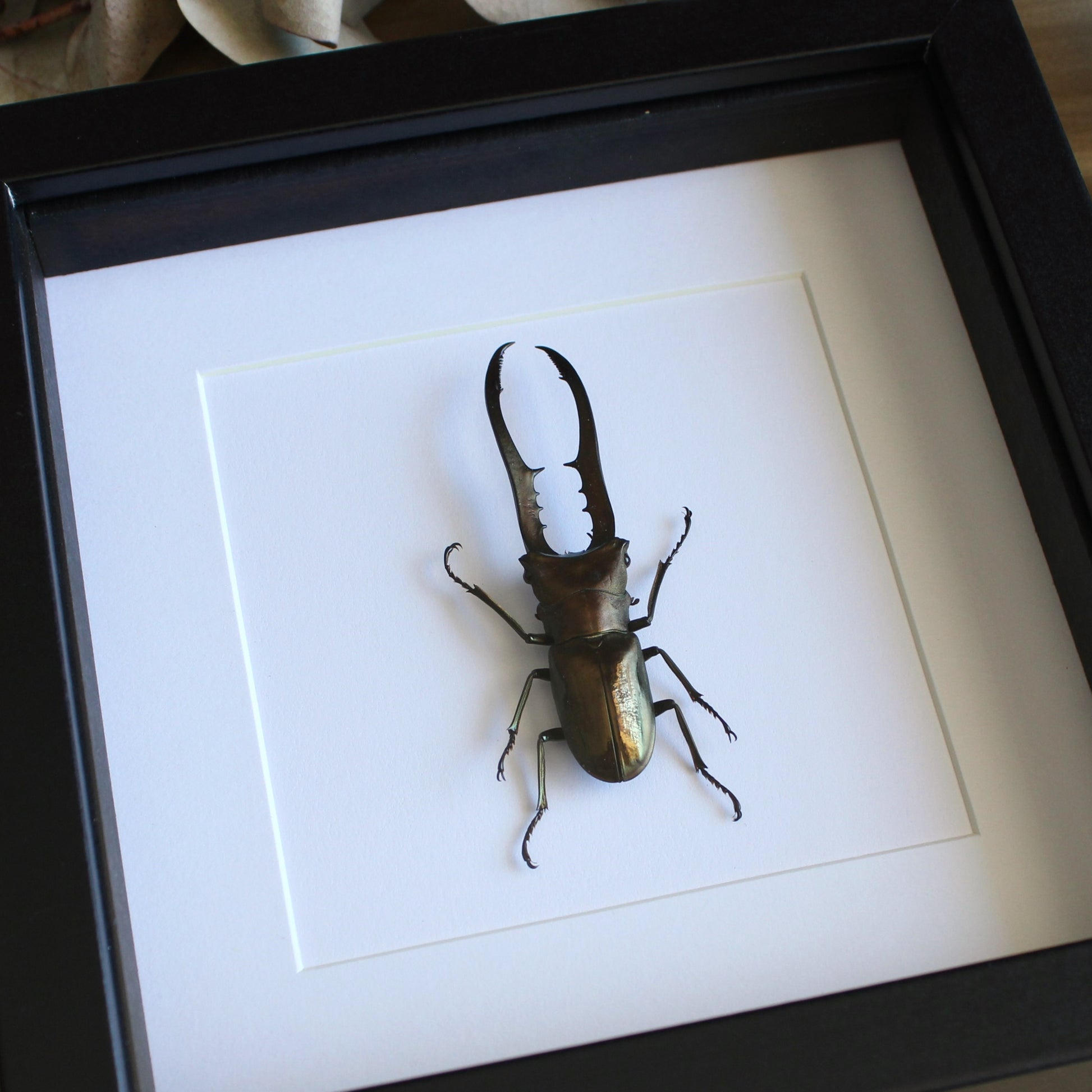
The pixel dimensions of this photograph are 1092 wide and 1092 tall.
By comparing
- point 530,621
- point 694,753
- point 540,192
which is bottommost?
point 694,753

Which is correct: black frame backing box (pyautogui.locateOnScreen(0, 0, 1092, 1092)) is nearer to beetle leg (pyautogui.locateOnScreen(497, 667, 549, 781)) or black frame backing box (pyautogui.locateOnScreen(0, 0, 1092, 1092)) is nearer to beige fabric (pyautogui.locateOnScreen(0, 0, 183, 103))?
beige fabric (pyautogui.locateOnScreen(0, 0, 183, 103))

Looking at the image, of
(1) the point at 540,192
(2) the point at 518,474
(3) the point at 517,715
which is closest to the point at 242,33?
(1) the point at 540,192

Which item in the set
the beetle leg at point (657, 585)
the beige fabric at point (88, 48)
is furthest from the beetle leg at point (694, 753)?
the beige fabric at point (88, 48)

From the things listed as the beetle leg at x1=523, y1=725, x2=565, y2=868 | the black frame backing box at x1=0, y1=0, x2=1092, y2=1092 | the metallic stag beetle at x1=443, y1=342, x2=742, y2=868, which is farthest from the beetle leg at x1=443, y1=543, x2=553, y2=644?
the black frame backing box at x1=0, y1=0, x2=1092, y2=1092

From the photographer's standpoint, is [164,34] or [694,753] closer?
[694,753]

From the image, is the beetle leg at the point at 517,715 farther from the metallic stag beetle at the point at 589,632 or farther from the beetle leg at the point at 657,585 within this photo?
the beetle leg at the point at 657,585

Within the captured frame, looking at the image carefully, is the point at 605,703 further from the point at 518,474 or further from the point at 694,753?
the point at 518,474

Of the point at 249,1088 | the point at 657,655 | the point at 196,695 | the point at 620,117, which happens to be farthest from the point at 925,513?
the point at 249,1088
